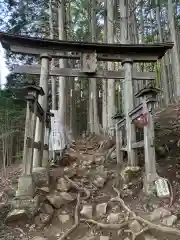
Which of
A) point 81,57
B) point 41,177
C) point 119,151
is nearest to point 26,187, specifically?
point 41,177

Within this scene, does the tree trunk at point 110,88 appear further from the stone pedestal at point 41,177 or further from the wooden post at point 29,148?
the wooden post at point 29,148

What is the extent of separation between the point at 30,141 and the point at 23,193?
102 centimetres

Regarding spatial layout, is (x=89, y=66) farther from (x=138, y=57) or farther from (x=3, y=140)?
(x=3, y=140)

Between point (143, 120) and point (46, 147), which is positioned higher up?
point (143, 120)

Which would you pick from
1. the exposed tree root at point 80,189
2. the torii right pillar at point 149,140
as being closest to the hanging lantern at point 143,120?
the torii right pillar at point 149,140

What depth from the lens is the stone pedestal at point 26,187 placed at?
473 cm

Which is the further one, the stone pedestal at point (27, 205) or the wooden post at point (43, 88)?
the wooden post at point (43, 88)

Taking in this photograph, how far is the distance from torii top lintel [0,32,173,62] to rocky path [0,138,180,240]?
118 inches

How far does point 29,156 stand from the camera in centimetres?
508

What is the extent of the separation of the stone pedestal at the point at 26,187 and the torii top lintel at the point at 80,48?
312cm

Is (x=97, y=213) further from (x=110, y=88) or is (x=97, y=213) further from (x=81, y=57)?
(x=110, y=88)

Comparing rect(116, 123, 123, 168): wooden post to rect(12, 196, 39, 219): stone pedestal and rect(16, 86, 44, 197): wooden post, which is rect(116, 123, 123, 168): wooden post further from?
rect(12, 196, 39, 219): stone pedestal

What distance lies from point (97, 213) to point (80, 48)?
158 inches

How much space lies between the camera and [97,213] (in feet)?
15.0
